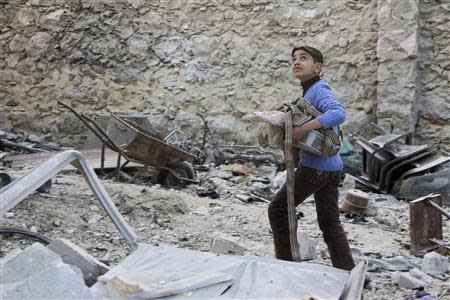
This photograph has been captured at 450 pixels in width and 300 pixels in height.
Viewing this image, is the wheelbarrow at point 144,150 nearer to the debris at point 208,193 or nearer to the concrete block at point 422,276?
the debris at point 208,193

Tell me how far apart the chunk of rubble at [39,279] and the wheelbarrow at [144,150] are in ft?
15.2

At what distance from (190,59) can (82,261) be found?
287 inches

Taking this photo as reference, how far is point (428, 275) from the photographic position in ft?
15.2

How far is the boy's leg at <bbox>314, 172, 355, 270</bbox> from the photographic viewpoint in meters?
4.16

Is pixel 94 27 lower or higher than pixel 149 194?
higher

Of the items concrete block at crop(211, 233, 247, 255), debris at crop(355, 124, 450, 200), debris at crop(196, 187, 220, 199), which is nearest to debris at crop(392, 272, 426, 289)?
concrete block at crop(211, 233, 247, 255)

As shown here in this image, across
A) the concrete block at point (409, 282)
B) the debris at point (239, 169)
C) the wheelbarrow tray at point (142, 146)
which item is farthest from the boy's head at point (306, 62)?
the debris at point (239, 169)

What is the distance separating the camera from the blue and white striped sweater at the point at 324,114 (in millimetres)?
3977

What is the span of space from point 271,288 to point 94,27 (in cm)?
812

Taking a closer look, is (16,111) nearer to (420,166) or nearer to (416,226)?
(420,166)

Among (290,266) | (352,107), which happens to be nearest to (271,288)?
(290,266)

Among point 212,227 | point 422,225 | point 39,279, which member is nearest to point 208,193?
point 212,227

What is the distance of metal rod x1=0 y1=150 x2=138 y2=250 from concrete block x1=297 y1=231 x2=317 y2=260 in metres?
1.99

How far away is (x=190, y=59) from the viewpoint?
10070 mm
